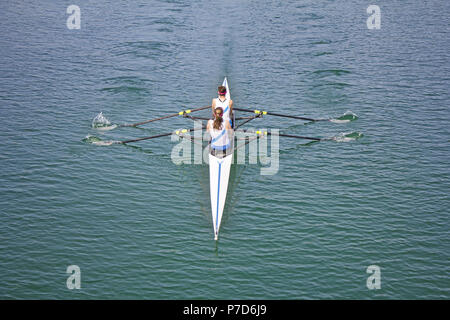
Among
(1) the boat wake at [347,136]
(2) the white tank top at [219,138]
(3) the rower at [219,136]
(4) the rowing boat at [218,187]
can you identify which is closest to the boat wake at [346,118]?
(1) the boat wake at [347,136]

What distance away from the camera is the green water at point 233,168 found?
1758cm

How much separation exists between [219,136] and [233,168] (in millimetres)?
3576

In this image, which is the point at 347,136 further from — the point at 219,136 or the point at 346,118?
the point at 219,136

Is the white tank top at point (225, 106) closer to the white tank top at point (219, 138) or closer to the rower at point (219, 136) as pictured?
the rower at point (219, 136)

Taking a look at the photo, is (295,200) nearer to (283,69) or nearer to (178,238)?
(178,238)

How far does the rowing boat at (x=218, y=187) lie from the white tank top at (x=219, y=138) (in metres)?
0.43

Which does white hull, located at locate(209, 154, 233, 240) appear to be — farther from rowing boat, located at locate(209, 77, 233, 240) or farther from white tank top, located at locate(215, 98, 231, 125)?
white tank top, located at locate(215, 98, 231, 125)

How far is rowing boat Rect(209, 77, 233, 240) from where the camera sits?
19.0 m

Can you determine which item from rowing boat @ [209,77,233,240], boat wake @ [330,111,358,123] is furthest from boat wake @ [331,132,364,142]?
rowing boat @ [209,77,233,240]

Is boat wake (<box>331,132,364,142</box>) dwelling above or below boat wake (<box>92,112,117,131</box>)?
below

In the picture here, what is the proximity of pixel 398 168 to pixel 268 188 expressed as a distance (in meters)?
6.27

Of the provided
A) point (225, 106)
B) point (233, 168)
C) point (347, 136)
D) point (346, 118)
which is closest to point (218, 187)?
point (233, 168)

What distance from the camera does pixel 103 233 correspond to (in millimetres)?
19500

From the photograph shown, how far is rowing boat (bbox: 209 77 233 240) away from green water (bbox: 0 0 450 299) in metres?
0.78
